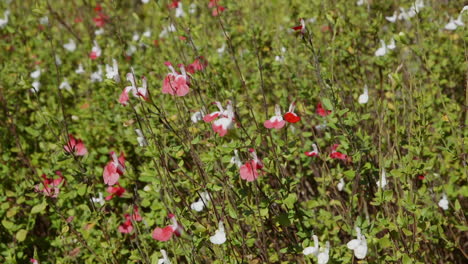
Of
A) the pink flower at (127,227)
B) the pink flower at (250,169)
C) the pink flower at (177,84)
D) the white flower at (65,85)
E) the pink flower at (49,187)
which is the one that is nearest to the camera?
the pink flower at (250,169)

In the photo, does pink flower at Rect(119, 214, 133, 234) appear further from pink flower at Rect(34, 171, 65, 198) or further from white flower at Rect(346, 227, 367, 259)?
white flower at Rect(346, 227, 367, 259)

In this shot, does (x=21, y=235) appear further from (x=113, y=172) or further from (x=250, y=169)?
(x=250, y=169)

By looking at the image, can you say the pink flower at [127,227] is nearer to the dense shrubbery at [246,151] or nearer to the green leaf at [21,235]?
the dense shrubbery at [246,151]

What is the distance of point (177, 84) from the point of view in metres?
1.70

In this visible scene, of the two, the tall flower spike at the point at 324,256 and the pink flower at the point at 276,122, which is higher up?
the pink flower at the point at 276,122

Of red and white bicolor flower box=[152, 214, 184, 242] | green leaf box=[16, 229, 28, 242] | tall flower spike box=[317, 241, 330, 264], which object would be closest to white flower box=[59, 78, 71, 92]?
green leaf box=[16, 229, 28, 242]

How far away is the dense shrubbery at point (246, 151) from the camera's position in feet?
5.49

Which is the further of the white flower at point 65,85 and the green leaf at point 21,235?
the white flower at point 65,85

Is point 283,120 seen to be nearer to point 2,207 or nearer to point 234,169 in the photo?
point 234,169

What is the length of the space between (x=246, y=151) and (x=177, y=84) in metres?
0.35

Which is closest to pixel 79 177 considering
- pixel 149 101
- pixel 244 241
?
pixel 149 101

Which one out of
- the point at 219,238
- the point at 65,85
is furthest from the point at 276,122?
the point at 65,85

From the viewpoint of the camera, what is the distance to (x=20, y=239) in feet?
7.61

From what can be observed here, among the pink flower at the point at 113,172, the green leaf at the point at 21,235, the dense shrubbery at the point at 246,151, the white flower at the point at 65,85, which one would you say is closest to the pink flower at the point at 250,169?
the dense shrubbery at the point at 246,151
